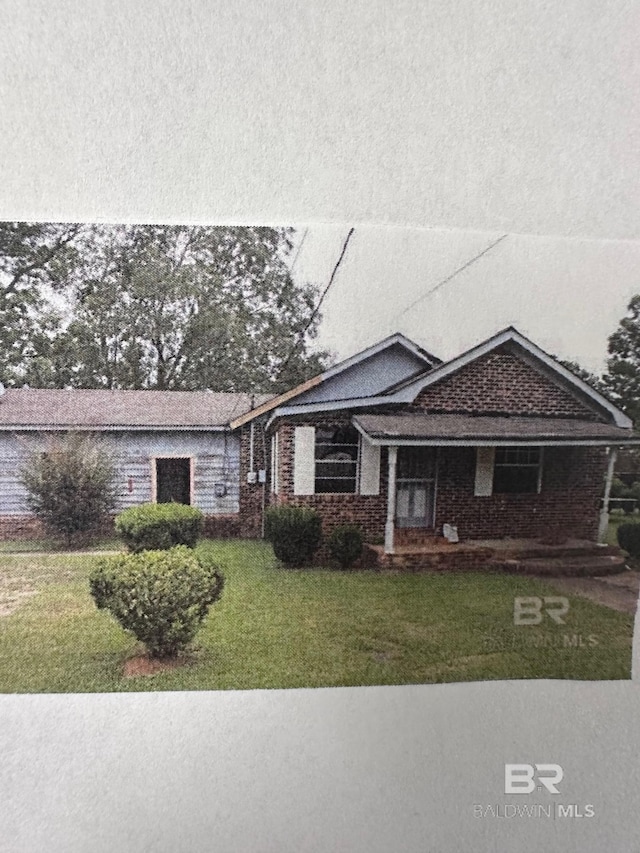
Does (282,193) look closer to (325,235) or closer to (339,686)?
(325,235)

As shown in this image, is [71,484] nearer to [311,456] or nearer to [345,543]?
[311,456]

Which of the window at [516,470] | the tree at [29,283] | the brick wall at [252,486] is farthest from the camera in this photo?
the window at [516,470]

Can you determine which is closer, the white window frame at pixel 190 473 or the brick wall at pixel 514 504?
the white window frame at pixel 190 473

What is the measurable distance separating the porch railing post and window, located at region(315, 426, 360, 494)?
103 mm

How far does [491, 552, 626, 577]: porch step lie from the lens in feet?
5.84

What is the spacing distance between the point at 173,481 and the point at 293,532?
1.19 ft

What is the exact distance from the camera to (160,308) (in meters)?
1.58

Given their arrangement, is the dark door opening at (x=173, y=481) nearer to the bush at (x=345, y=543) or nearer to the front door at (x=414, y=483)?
the bush at (x=345, y=543)

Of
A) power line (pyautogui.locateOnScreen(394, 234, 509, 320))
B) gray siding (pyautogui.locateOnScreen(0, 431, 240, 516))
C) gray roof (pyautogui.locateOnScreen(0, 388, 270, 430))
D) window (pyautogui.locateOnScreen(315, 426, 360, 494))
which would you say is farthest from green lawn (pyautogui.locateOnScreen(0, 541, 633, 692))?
power line (pyautogui.locateOnScreen(394, 234, 509, 320))

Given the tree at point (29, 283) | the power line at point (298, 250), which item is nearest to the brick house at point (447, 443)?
the power line at point (298, 250)

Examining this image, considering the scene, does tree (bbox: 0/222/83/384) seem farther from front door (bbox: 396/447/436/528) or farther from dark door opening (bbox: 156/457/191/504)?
front door (bbox: 396/447/436/528)

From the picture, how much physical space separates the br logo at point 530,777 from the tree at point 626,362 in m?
1.04

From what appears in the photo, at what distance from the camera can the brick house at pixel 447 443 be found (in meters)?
1.65

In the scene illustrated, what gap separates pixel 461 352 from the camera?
1.70 metres
